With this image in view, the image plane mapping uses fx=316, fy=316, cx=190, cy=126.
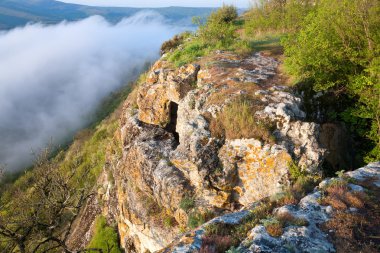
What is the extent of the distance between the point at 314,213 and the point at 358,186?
1864 millimetres

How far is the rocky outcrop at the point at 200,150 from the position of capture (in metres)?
10.8

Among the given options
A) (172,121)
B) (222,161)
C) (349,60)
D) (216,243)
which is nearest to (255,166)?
(222,161)

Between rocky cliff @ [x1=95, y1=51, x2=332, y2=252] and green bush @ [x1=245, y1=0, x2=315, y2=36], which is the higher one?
green bush @ [x1=245, y1=0, x2=315, y2=36]

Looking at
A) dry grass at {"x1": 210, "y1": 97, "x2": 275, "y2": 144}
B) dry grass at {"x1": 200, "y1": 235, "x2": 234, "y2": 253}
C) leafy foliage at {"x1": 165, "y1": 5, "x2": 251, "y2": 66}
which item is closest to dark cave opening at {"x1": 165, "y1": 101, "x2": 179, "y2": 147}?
leafy foliage at {"x1": 165, "y1": 5, "x2": 251, "y2": 66}

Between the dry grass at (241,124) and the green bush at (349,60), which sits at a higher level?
the green bush at (349,60)

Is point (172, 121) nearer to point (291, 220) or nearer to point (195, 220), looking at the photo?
A: point (195, 220)

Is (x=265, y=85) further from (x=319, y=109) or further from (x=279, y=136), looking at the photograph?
(x=279, y=136)

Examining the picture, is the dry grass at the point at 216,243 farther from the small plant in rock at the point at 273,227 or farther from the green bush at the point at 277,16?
the green bush at the point at 277,16

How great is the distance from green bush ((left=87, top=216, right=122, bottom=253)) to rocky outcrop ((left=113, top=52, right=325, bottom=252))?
859 millimetres

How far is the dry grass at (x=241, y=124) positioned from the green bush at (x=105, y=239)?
10.5 meters

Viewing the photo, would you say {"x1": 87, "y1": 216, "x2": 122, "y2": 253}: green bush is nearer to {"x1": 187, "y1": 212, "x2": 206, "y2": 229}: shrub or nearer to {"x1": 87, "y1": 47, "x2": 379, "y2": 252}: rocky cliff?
{"x1": 87, "y1": 47, "x2": 379, "y2": 252}: rocky cliff

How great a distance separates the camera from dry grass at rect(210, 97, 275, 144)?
37.0 feet

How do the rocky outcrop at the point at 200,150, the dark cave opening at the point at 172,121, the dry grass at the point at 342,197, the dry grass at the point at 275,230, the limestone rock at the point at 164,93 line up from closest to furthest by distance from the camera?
the dry grass at the point at 275,230, the dry grass at the point at 342,197, the rocky outcrop at the point at 200,150, the limestone rock at the point at 164,93, the dark cave opening at the point at 172,121

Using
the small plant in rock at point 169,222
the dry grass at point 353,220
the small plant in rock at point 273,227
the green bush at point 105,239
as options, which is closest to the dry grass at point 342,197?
the dry grass at point 353,220
